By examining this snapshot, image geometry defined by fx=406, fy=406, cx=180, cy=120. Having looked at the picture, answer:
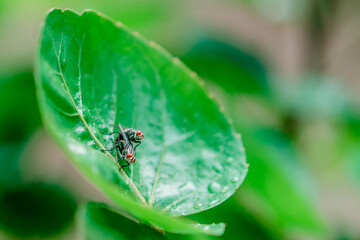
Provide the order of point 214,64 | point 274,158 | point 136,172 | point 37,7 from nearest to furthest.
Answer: point 136,172
point 274,158
point 214,64
point 37,7

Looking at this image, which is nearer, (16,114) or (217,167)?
(217,167)

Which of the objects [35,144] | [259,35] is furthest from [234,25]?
[35,144]

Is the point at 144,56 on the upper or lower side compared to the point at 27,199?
upper

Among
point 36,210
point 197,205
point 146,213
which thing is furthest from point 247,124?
point 146,213

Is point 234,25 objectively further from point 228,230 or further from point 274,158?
point 228,230

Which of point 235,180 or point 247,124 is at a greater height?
point 235,180

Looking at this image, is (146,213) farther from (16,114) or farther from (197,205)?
(16,114)

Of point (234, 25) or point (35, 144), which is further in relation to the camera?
point (234, 25)
